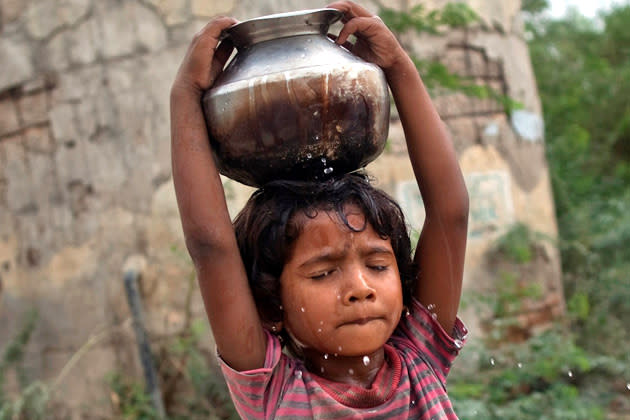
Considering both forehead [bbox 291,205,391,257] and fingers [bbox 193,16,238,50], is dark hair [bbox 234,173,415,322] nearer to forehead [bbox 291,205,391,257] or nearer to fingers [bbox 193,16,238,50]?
forehead [bbox 291,205,391,257]

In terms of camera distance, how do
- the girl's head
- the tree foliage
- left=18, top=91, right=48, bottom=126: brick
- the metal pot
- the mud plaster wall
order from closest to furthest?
the metal pot < the girl's head < the mud plaster wall < left=18, top=91, right=48, bottom=126: brick < the tree foliage

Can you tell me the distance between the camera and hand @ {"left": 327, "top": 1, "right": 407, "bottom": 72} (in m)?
1.77

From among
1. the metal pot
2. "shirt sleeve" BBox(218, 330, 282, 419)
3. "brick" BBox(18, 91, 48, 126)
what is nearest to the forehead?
the metal pot

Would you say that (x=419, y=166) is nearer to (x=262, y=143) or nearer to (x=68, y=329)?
(x=262, y=143)

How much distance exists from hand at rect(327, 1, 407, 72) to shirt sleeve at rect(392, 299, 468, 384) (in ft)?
1.85

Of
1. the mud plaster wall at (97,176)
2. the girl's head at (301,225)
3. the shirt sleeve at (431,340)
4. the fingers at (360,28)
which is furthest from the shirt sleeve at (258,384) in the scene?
the mud plaster wall at (97,176)

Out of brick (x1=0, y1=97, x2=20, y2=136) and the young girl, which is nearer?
the young girl

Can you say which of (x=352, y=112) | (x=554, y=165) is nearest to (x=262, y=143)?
(x=352, y=112)

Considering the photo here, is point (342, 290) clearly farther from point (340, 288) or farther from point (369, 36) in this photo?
point (369, 36)

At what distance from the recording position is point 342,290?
Answer: 168cm

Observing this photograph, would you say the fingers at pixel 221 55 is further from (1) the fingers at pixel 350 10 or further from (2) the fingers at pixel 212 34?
(1) the fingers at pixel 350 10

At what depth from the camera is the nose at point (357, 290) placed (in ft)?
5.46

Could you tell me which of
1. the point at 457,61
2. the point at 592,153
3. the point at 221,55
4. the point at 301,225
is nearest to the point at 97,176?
the point at 457,61

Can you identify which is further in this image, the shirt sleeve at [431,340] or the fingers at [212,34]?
the shirt sleeve at [431,340]
